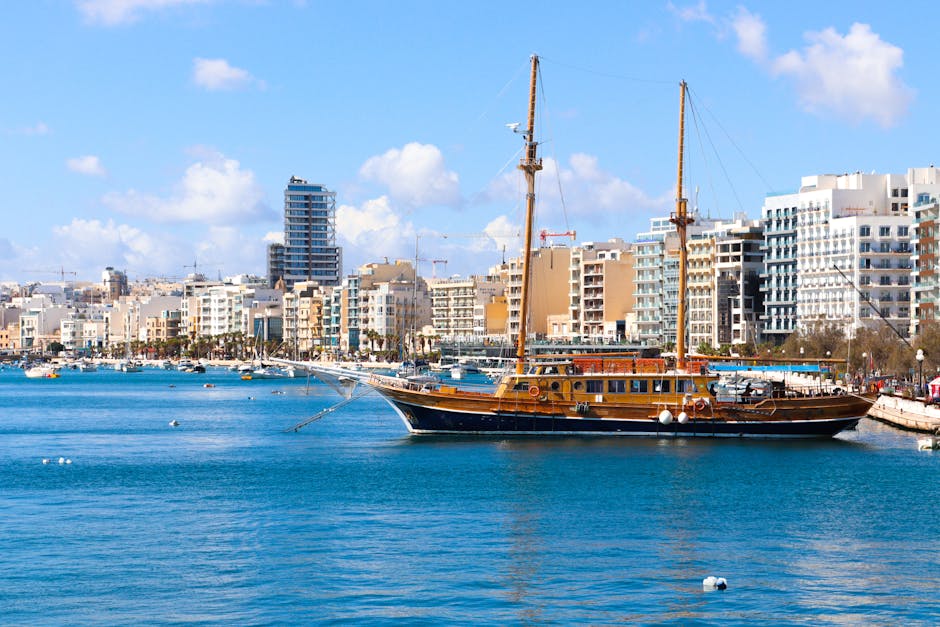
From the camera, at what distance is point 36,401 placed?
13825 centimetres

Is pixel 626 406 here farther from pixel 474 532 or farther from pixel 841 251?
pixel 841 251

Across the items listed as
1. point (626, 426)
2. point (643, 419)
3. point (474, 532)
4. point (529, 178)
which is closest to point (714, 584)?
point (474, 532)

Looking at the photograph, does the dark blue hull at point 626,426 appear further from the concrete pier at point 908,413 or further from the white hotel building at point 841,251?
the white hotel building at point 841,251

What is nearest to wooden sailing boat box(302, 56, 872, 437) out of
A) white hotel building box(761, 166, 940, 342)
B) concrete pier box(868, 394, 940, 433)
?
concrete pier box(868, 394, 940, 433)

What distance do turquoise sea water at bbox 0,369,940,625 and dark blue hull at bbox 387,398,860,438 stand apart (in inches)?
27.0

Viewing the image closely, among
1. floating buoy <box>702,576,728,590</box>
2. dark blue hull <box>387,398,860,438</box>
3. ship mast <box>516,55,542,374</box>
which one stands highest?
ship mast <box>516,55,542,374</box>

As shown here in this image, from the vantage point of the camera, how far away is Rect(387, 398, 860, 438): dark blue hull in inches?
2832

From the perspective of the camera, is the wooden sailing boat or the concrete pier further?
the concrete pier

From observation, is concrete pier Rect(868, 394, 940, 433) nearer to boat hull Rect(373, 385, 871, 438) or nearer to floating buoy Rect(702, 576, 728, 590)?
boat hull Rect(373, 385, 871, 438)

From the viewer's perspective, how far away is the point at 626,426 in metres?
71.9

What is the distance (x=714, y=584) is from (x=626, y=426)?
36966mm

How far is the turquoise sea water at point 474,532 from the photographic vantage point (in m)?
33.5

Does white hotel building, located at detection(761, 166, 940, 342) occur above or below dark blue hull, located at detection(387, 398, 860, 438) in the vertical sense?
above

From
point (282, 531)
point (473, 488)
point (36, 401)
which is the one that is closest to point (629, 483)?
point (473, 488)
